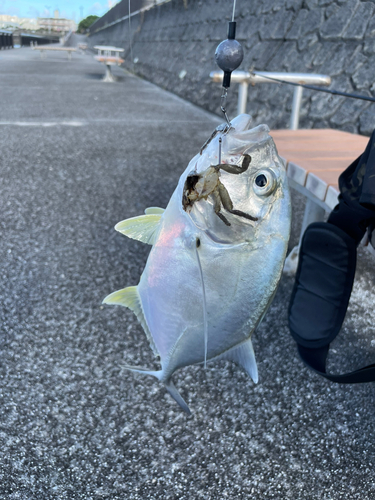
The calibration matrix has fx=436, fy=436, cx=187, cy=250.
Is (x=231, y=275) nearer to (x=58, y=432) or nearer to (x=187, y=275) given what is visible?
(x=187, y=275)

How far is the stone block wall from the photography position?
524 centimetres

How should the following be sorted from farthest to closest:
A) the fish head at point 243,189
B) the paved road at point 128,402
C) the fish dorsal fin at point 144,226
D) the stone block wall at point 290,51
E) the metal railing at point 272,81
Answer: the stone block wall at point 290,51, the metal railing at point 272,81, the paved road at point 128,402, the fish dorsal fin at point 144,226, the fish head at point 243,189

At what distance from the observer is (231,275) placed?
0.63m

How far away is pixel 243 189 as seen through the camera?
602mm

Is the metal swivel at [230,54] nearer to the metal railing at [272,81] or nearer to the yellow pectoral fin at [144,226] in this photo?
the yellow pectoral fin at [144,226]

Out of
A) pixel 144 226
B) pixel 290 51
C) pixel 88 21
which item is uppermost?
pixel 88 21

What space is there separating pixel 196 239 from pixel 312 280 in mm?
875

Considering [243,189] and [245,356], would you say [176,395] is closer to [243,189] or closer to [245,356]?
[245,356]

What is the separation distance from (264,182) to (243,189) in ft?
0.12

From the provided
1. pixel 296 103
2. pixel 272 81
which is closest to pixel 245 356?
pixel 272 81

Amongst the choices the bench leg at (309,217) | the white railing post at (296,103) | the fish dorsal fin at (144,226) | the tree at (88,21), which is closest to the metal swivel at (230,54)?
the fish dorsal fin at (144,226)

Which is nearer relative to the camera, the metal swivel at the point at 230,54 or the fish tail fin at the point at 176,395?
the metal swivel at the point at 230,54

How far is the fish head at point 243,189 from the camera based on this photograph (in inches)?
23.2

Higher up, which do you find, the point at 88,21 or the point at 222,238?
the point at 88,21
